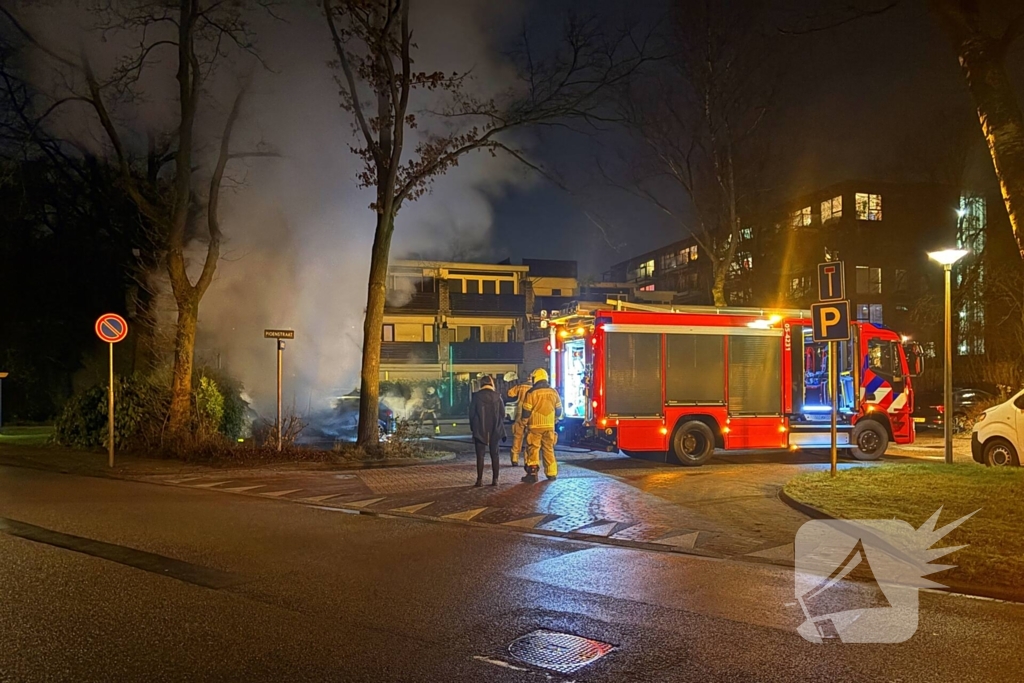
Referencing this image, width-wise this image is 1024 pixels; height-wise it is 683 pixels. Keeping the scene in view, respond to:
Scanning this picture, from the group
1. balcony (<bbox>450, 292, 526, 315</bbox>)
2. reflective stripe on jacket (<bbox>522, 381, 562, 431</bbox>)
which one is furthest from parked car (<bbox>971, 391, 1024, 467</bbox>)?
balcony (<bbox>450, 292, 526, 315</bbox>)

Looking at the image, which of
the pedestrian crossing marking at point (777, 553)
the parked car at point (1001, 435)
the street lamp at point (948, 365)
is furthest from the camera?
the street lamp at point (948, 365)

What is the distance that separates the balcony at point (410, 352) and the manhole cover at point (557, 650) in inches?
1285

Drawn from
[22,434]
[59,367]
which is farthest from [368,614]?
[59,367]

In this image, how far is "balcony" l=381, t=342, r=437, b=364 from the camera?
37469mm

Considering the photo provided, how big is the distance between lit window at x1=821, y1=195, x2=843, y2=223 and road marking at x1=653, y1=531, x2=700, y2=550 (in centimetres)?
3706

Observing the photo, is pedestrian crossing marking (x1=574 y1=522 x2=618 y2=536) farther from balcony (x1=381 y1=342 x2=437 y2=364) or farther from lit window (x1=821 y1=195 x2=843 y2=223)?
lit window (x1=821 y1=195 x2=843 y2=223)

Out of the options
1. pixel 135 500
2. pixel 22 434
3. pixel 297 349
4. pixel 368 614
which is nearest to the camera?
pixel 368 614

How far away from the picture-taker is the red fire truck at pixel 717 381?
13.5m

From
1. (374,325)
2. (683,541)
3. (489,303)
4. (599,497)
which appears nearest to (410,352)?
(489,303)

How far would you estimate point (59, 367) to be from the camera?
28438 millimetres

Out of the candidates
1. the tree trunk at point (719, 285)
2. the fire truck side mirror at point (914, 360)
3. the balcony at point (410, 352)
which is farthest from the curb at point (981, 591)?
the balcony at point (410, 352)

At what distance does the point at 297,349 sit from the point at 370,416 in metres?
6.75

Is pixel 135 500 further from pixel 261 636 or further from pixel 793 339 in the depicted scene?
pixel 793 339

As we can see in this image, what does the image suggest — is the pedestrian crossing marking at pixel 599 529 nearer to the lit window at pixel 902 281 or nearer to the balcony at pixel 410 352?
the balcony at pixel 410 352
